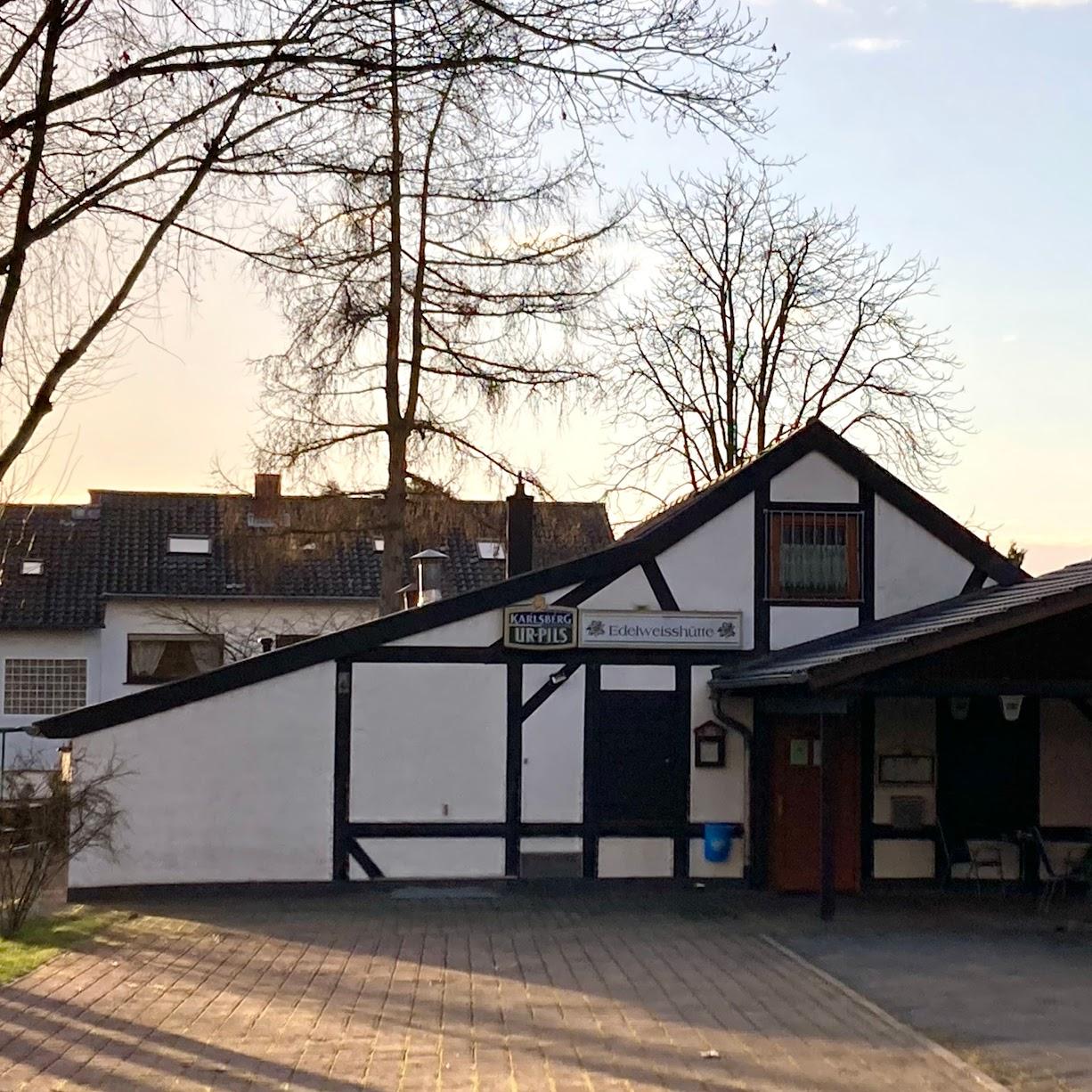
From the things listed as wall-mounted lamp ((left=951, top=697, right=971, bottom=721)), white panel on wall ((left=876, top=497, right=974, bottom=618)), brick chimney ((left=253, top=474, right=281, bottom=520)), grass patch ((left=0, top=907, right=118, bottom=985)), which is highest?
brick chimney ((left=253, top=474, right=281, bottom=520))

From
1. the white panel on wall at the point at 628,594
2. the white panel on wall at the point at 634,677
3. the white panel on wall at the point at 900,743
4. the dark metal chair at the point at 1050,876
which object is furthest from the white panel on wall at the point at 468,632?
the dark metal chair at the point at 1050,876

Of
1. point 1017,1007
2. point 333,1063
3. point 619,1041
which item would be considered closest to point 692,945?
point 1017,1007

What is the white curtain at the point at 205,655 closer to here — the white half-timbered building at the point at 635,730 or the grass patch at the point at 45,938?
the white half-timbered building at the point at 635,730

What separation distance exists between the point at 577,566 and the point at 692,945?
202 inches

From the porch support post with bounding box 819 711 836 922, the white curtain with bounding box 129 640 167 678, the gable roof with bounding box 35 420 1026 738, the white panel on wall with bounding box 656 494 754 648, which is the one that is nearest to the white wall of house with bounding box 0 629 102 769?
the white curtain with bounding box 129 640 167 678

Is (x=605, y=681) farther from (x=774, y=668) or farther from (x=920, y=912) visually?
(x=920, y=912)

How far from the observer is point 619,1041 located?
31.2 ft

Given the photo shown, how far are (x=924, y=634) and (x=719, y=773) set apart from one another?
427cm

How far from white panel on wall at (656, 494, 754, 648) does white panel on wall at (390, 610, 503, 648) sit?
195 cm

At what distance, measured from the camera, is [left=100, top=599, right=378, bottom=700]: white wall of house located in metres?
32.4

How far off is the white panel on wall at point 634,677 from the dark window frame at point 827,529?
1485 millimetres

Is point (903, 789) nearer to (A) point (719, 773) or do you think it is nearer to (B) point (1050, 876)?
(B) point (1050, 876)

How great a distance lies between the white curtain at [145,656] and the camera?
3253cm

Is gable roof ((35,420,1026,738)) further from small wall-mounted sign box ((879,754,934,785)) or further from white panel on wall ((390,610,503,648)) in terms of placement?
small wall-mounted sign box ((879,754,934,785))
